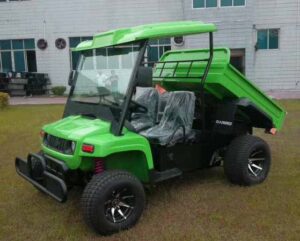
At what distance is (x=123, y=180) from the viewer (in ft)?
13.3

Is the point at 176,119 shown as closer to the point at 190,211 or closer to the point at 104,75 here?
the point at 104,75

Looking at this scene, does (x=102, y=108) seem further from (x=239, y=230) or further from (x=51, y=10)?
(x=51, y=10)

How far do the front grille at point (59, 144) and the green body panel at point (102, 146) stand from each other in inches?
1.7

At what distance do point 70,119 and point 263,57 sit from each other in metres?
17.1

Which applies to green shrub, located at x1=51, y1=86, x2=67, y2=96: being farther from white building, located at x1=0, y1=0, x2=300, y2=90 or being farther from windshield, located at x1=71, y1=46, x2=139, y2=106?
windshield, located at x1=71, y1=46, x2=139, y2=106

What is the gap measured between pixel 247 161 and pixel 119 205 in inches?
74.8

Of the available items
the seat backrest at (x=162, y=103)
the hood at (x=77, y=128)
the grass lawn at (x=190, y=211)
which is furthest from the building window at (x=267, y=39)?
the hood at (x=77, y=128)

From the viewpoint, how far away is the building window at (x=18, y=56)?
22.3 metres

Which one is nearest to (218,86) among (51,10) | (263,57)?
(263,57)

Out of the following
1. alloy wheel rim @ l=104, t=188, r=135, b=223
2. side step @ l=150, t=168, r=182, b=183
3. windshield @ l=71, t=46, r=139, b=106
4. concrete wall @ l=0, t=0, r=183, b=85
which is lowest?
alloy wheel rim @ l=104, t=188, r=135, b=223

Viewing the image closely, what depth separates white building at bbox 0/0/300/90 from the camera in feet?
64.3

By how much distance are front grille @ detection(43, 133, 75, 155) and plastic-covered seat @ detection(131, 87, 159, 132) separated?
101 centimetres

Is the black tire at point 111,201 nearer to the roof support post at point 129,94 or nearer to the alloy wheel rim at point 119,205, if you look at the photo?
the alloy wheel rim at point 119,205

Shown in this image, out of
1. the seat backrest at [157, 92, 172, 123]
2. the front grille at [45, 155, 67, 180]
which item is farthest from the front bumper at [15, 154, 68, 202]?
the seat backrest at [157, 92, 172, 123]
